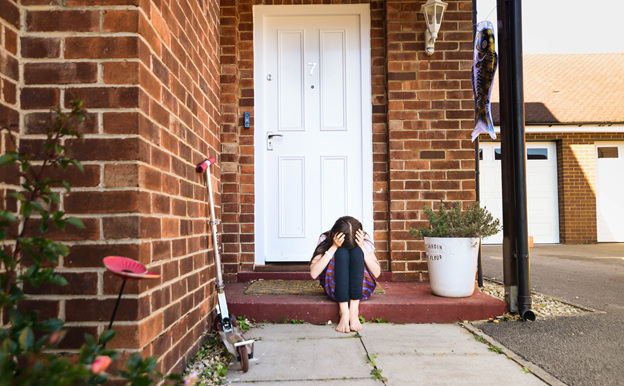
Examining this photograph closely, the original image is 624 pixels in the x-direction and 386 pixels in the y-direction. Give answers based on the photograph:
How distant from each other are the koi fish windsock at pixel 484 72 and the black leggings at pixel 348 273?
1.41 meters

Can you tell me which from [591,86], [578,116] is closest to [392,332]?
[578,116]

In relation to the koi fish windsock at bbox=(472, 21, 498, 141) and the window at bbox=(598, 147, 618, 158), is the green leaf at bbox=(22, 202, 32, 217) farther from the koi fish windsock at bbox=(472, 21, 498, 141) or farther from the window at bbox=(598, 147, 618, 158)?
the window at bbox=(598, 147, 618, 158)

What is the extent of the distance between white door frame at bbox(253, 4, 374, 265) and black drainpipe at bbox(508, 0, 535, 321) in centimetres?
124

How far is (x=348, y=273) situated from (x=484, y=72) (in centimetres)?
189

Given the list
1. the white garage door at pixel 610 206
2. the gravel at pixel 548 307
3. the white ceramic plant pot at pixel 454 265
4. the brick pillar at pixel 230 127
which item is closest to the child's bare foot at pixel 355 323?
the white ceramic plant pot at pixel 454 265

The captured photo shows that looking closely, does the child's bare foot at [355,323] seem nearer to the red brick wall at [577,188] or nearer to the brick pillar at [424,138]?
the brick pillar at [424,138]

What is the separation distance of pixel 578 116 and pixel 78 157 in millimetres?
10313

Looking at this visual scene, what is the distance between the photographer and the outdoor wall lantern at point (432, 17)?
338cm

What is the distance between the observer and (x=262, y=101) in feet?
12.5

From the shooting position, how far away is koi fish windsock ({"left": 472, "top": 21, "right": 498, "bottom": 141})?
307 cm

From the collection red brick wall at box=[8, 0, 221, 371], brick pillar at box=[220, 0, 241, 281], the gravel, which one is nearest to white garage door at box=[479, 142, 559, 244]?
the gravel

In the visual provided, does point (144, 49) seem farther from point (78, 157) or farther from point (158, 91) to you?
point (78, 157)

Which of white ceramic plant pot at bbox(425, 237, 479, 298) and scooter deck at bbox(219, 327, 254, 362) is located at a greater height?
white ceramic plant pot at bbox(425, 237, 479, 298)

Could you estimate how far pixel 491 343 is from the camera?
239 cm
